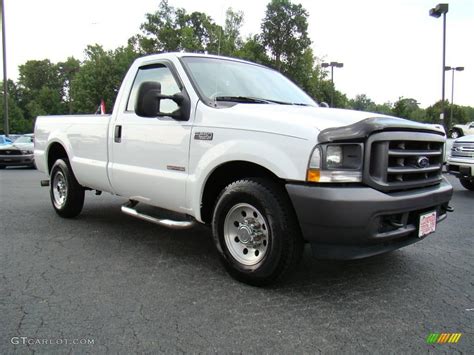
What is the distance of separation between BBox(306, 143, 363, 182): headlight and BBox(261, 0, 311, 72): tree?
44.2 meters

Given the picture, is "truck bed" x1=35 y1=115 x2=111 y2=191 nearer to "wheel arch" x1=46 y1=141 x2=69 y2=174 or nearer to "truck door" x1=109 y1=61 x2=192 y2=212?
"wheel arch" x1=46 y1=141 x2=69 y2=174

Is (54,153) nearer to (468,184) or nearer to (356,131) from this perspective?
(356,131)

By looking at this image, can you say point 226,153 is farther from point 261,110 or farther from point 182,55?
point 182,55

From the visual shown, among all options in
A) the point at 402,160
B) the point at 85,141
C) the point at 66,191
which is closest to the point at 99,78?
the point at 66,191

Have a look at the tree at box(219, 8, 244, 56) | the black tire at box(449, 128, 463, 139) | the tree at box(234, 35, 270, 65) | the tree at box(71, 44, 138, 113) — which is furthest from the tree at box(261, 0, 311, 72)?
the tree at box(219, 8, 244, 56)

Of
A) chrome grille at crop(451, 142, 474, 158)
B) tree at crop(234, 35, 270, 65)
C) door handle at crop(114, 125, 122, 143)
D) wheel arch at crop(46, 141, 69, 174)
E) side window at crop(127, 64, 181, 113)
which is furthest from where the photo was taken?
tree at crop(234, 35, 270, 65)

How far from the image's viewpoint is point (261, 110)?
3.54 m

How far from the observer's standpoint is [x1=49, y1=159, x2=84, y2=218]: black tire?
231 inches

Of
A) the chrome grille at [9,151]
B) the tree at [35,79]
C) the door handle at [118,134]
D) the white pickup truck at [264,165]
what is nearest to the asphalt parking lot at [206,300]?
the white pickup truck at [264,165]

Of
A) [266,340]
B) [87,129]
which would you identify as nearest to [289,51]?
[87,129]

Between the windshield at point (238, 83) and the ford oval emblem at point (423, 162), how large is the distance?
145cm

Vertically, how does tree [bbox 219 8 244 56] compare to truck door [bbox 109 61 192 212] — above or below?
above

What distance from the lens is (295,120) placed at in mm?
3236

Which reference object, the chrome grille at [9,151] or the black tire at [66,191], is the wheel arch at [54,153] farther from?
the chrome grille at [9,151]
